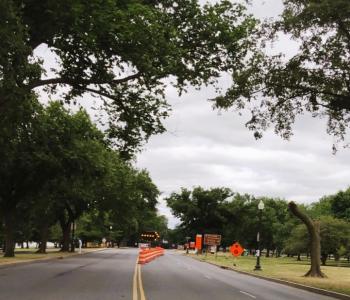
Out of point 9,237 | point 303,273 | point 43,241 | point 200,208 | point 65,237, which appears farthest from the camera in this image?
point 200,208

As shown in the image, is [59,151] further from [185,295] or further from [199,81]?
[185,295]

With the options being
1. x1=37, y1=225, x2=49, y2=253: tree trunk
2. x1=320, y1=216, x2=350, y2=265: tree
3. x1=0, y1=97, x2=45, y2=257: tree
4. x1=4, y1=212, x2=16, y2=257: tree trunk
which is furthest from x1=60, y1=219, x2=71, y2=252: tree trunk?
x1=320, y1=216, x2=350, y2=265: tree

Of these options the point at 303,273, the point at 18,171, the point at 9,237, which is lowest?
the point at 303,273

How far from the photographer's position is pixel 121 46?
851 inches

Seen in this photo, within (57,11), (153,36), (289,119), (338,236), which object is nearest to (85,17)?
(57,11)

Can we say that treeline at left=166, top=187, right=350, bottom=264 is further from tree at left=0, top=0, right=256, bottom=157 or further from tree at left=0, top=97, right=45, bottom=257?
tree at left=0, top=0, right=256, bottom=157

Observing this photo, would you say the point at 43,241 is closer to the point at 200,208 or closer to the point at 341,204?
the point at 200,208

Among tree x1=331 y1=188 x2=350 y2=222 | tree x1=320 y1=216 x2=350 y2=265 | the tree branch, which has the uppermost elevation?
tree x1=331 y1=188 x2=350 y2=222

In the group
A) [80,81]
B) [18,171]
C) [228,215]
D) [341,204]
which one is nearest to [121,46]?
[80,81]

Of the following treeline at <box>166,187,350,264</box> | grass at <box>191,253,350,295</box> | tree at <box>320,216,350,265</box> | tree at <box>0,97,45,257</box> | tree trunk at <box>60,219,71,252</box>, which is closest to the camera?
grass at <box>191,253,350,295</box>

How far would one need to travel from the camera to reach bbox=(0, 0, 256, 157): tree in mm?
19266

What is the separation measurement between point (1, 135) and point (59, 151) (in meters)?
11.9

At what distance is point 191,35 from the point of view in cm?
2461

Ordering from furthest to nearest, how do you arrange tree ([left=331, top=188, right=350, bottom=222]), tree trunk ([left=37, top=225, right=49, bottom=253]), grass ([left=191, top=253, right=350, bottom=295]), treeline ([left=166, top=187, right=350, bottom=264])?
treeline ([left=166, top=187, right=350, bottom=264]) → tree ([left=331, top=188, right=350, bottom=222]) → tree trunk ([left=37, top=225, right=49, bottom=253]) → grass ([left=191, top=253, right=350, bottom=295])
